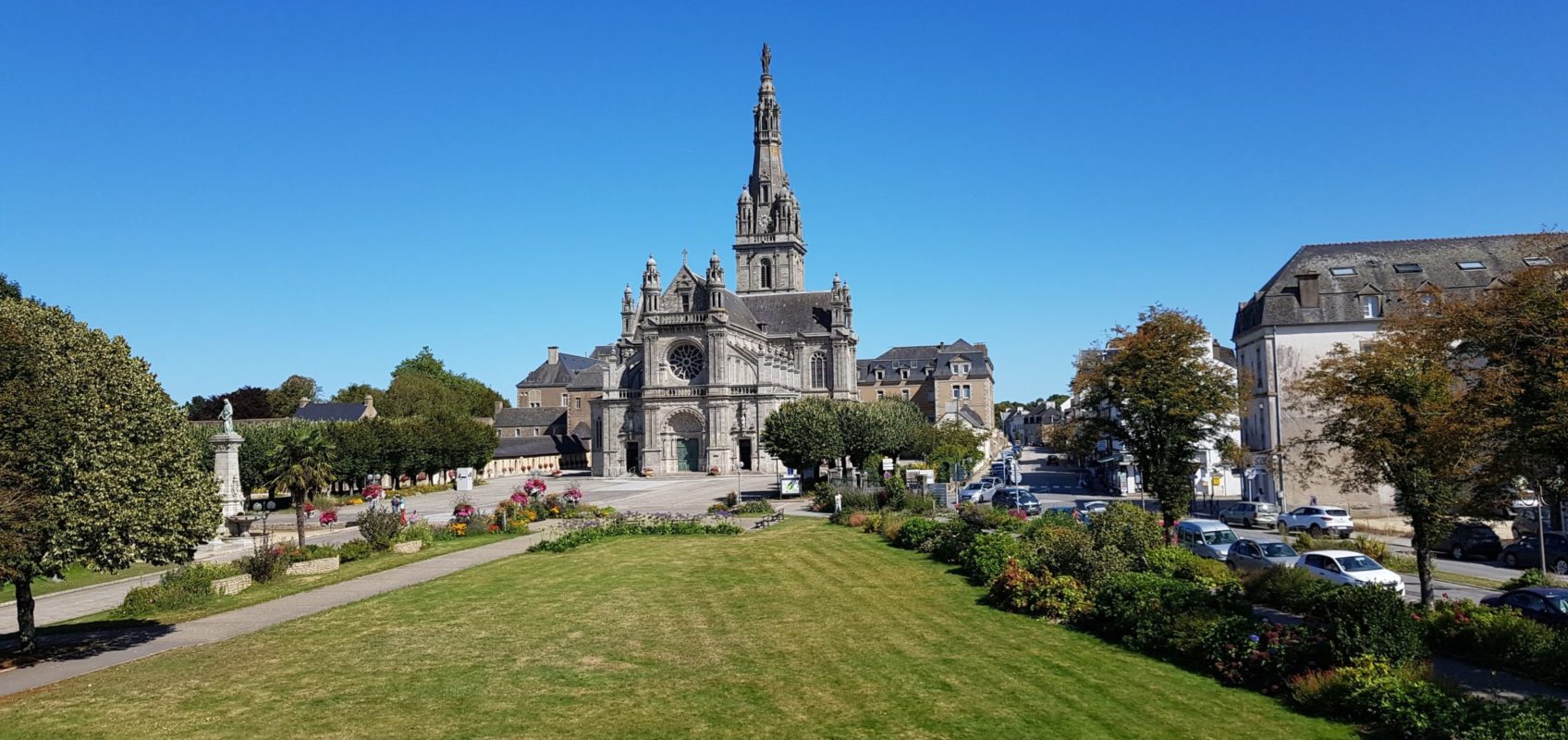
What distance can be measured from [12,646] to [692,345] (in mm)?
66963

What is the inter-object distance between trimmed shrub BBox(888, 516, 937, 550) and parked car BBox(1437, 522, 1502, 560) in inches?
563

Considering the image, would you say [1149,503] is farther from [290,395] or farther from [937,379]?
[290,395]

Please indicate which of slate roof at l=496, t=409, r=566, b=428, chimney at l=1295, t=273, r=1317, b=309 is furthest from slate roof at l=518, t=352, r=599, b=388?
chimney at l=1295, t=273, r=1317, b=309

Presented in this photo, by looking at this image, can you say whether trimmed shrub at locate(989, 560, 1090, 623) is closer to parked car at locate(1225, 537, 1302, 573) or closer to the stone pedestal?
parked car at locate(1225, 537, 1302, 573)

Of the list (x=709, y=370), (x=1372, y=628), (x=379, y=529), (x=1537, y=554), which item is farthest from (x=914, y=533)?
(x=709, y=370)

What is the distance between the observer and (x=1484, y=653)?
47.0ft

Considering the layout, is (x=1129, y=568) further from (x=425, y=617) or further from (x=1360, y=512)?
(x=1360, y=512)

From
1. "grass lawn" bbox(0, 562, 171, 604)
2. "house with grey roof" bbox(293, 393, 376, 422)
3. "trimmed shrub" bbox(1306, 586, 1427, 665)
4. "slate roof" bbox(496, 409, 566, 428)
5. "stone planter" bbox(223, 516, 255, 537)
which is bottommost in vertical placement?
"grass lawn" bbox(0, 562, 171, 604)

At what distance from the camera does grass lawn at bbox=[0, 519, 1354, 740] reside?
11.7m

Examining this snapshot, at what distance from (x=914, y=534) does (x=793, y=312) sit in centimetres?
6911

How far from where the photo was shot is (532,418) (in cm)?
11131

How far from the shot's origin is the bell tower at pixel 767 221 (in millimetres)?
100875

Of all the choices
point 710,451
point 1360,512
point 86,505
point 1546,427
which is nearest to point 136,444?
point 86,505

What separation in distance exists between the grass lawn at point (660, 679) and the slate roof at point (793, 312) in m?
74.1
